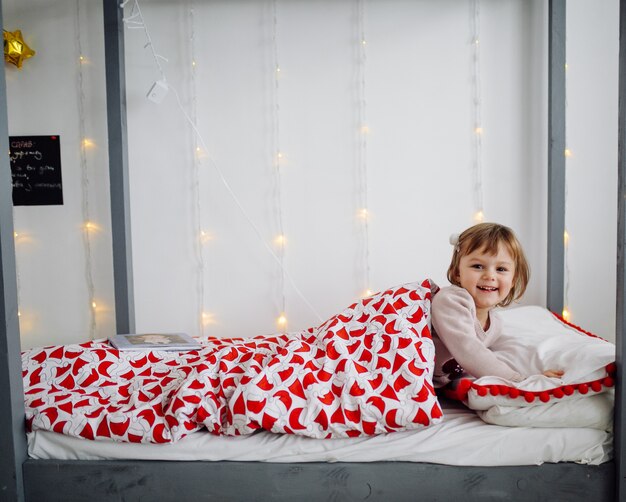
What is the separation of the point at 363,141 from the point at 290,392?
1359 millimetres

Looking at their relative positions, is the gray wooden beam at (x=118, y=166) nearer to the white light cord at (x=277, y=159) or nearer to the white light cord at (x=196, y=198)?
the white light cord at (x=196, y=198)

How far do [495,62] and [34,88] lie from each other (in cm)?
207

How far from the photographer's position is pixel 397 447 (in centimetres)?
126

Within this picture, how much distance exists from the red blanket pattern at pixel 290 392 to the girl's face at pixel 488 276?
5.4 inches

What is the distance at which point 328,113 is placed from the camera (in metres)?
2.33

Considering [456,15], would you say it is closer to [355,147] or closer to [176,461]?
[355,147]

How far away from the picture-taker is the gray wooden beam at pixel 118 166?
2.15m

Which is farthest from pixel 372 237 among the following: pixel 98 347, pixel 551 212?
pixel 98 347

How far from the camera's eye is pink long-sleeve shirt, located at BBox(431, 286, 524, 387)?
139 centimetres

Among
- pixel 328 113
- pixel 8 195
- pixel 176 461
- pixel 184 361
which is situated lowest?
pixel 176 461

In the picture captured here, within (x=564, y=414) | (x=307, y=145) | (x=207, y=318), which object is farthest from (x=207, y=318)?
(x=564, y=414)

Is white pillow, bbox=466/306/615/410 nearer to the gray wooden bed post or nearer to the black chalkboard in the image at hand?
the gray wooden bed post

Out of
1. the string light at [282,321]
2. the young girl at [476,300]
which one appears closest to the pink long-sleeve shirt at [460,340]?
the young girl at [476,300]

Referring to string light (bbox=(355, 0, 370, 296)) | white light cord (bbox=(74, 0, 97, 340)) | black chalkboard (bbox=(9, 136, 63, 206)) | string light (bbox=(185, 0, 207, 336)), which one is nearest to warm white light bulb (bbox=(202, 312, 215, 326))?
string light (bbox=(185, 0, 207, 336))
